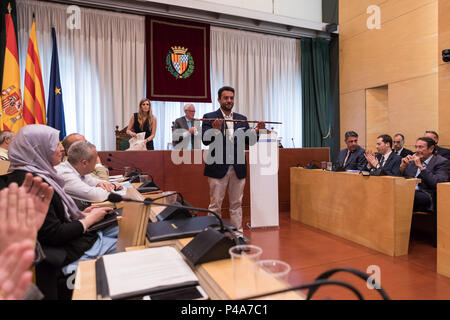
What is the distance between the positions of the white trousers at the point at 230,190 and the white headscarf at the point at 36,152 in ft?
5.92

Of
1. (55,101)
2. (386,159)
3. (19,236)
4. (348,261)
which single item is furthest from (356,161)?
(55,101)

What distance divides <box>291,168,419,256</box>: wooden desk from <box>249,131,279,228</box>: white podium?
1.76 ft

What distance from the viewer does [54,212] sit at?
1447 mm

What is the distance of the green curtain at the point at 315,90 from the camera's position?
723 centimetres

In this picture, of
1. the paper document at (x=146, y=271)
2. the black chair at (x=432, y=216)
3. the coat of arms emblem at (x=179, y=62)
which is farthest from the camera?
the coat of arms emblem at (x=179, y=62)

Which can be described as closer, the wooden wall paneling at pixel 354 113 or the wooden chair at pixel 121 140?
the wooden chair at pixel 121 140

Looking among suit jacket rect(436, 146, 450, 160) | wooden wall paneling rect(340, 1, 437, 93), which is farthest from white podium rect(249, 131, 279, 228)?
wooden wall paneling rect(340, 1, 437, 93)

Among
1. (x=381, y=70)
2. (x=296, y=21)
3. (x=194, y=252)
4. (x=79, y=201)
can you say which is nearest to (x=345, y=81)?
(x=381, y=70)

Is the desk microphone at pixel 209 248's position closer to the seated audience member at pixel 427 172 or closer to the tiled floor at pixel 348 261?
the tiled floor at pixel 348 261

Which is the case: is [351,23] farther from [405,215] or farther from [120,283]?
[120,283]

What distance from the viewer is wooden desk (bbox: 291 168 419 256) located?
9.45 ft

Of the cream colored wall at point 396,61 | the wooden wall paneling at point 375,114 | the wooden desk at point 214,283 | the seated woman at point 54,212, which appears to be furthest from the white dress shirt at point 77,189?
the wooden wall paneling at point 375,114

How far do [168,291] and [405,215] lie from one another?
108 inches

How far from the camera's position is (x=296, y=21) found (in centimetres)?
677
